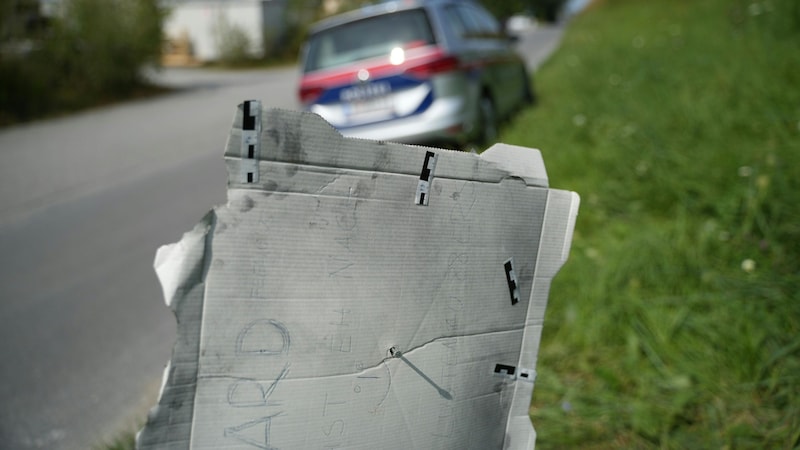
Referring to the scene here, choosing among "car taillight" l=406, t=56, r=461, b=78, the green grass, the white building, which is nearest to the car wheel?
"car taillight" l=406, t=56, r=461, b=78

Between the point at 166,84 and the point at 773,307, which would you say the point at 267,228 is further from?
the point at 166,84

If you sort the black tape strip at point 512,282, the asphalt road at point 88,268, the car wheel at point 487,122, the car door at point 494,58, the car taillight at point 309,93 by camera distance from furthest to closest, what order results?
the car door at point 494,58 < the car wheel at point 487,122 < the car taillight at point 309,93 < the asphalt road at point 88,268 < the black tape strip at point 512,282

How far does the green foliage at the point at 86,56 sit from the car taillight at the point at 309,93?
9.85m

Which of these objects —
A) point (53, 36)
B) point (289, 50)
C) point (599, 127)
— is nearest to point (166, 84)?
point (53, 36)

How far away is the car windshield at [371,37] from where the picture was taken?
20.9 ft

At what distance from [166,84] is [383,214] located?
21.4 metres

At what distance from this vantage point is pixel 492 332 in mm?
1466

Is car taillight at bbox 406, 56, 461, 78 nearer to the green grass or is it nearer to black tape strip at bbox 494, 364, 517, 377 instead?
the green grass

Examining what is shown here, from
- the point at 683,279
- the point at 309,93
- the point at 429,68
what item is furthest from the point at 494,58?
the point at 683,279

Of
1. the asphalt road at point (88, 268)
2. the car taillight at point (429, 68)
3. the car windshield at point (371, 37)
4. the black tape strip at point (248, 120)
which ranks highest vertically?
the car windshield at point (371, 37)

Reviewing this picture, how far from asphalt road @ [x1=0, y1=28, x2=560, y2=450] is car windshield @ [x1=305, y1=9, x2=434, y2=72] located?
5.89 feet

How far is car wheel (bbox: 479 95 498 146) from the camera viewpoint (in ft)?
23.2

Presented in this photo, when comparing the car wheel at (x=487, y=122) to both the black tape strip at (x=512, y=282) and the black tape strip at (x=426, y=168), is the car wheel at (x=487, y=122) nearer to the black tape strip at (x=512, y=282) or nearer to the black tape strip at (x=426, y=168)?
the black tape strip at (x=512, y=282)

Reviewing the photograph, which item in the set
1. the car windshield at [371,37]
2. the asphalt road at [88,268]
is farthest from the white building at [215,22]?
the car windshield at [371,37]
